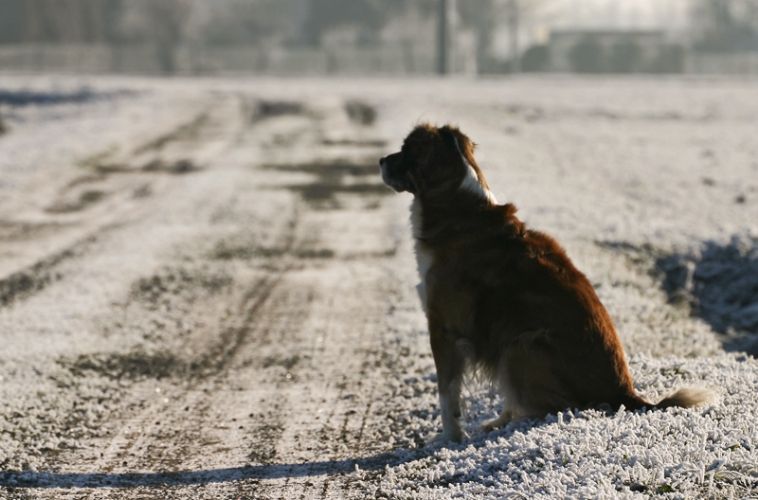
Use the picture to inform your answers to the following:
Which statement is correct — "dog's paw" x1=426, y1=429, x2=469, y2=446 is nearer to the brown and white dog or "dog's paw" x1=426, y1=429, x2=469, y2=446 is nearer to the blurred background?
the brown and white dog

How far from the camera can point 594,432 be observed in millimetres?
5785

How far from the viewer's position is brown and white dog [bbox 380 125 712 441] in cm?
620

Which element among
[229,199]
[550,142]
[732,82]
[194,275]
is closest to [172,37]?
[732,82]

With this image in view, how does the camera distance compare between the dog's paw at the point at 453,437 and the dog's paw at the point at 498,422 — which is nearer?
the dog's paw at the point at 498,422

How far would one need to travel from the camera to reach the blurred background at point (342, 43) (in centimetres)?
8131

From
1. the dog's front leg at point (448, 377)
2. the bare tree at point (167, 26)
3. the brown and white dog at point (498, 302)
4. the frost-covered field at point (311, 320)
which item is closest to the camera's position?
the frost-covered field at point (311, 320)

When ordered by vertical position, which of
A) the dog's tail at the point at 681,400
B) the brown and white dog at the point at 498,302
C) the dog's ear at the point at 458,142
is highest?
the dog's ear at the point at 458,142

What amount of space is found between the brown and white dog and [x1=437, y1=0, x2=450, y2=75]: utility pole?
52.2m

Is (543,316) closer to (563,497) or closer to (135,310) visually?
(563,497)

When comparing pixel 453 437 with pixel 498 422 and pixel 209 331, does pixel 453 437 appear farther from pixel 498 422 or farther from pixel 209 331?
Answer: pixel 209 331

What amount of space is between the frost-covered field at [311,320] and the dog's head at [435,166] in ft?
4.22

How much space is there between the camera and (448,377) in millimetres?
6637

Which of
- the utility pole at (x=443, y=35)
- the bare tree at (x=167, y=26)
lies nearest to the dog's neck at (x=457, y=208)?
the utility pole at (x=443, y=35)

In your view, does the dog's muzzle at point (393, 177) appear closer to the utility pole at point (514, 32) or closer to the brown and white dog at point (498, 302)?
the brown and white dog at point (498, 302)
